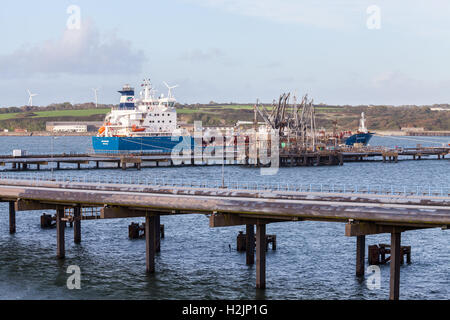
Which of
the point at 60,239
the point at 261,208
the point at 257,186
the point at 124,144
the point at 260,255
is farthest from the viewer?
the point at 124,144

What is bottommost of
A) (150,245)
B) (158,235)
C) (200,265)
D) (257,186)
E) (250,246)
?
(200,265)

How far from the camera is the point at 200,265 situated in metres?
58.6

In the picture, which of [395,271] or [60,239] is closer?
[395,271]

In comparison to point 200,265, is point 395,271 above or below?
above

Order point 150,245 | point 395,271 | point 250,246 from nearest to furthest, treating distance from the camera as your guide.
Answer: point 395,271 → point 150,245 → point 250,246

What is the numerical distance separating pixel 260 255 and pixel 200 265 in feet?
37.0

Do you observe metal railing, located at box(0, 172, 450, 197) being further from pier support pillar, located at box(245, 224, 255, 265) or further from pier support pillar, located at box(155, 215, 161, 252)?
pier support pillar, located at box(245, 224, 255, 265)

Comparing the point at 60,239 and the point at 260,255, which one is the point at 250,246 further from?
the point at 60,239

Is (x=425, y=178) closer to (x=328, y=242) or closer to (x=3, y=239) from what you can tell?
(x=328, y=242)

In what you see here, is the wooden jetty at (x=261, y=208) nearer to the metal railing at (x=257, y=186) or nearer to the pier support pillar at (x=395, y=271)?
the pier support pillar at (x=395, y=271)

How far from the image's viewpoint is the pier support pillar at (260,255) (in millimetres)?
48625

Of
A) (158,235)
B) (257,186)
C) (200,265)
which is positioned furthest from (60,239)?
(257,186)
